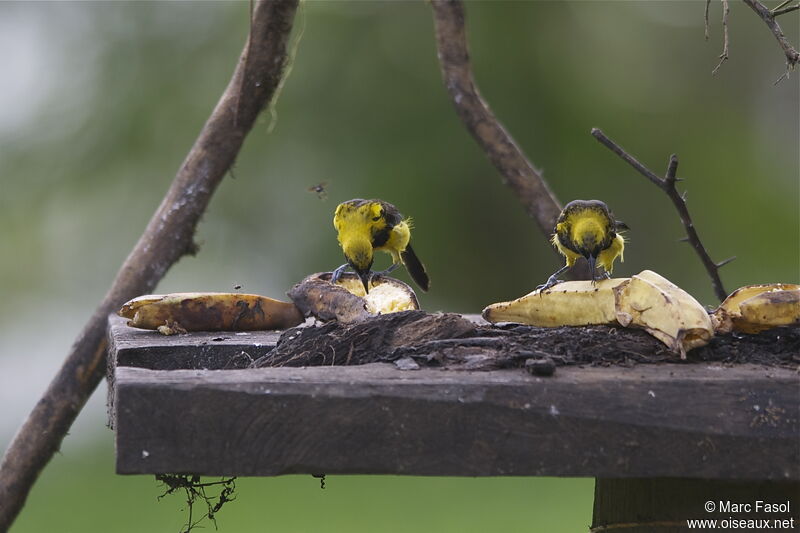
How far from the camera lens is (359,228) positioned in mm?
4375

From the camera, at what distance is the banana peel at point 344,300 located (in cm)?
277

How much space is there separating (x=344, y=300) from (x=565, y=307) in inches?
25.8

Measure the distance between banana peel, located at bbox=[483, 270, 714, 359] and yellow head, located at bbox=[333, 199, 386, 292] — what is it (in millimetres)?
1533

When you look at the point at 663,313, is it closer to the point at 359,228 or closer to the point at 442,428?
the point at 442,428

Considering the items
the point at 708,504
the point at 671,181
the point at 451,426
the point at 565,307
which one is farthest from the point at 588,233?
the point at 451,426

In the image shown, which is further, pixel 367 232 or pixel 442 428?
pixel 367 232

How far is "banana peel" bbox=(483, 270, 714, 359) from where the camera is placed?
2.09 metres

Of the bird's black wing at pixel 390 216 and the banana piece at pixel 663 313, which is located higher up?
the bird's black wing at pixel 390 216

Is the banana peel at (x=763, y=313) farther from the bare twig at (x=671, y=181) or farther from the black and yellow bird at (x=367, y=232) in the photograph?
the black and yellow bird at (x=367, y=232)

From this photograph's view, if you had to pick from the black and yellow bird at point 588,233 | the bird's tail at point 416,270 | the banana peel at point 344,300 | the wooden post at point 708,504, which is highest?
the bird's tail at point 416,270

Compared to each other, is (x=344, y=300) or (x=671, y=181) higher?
(x=671, y=181)

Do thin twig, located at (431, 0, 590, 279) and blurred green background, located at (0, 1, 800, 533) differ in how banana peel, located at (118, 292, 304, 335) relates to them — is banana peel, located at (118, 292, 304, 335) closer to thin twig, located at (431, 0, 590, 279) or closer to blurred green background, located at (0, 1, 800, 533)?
thin twig, located at (431, 0, 590, 279)

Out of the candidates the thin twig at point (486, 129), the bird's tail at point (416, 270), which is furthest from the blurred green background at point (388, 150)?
the thin twig at point (486, 129)

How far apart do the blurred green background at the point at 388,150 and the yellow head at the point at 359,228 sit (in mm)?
1798
